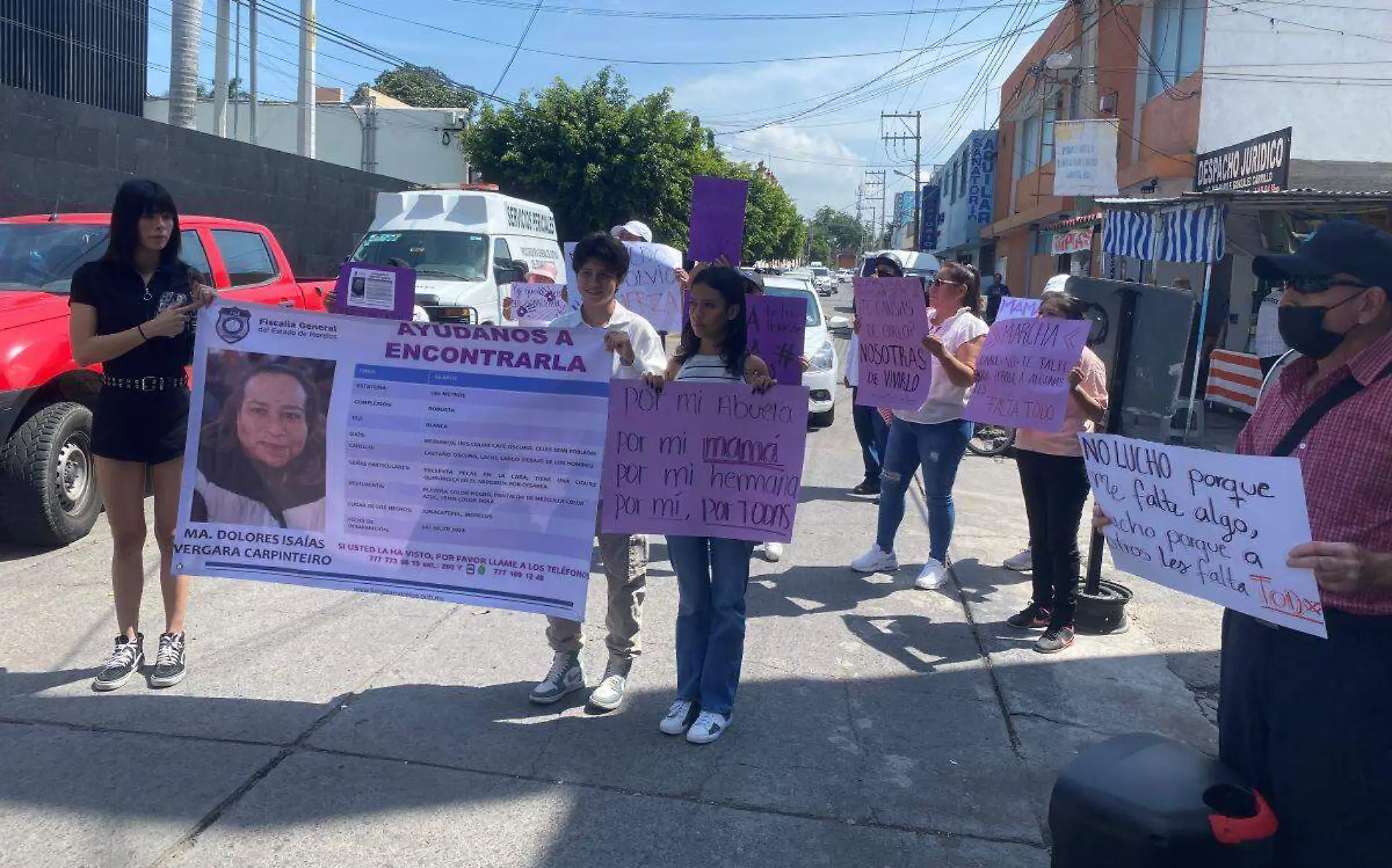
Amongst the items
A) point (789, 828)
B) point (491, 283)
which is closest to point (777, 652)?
point (789, 828)

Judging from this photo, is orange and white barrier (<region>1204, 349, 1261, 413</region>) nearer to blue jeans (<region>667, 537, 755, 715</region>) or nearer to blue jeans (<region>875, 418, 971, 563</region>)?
blue jeans (<region>875, 418, 971, 563</region>)

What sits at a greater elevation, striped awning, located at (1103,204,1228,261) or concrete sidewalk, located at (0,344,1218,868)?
striped awning, located at (1103,204,1228,261)

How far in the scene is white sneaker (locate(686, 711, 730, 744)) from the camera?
13.3 feet

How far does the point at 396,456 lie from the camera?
Answer: 13.1ft

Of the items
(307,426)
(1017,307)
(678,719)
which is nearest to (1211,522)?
(678,719)

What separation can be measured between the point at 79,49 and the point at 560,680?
64.4 ft

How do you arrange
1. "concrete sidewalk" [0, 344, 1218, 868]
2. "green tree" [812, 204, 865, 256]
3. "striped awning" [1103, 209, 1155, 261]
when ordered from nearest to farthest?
1. "concrete sidewalk" [0, 344, 1218, 868]
2. "striped awning" [1103, 209, 1155, 261]
3. "green tree" [812, 204, 865, 256]

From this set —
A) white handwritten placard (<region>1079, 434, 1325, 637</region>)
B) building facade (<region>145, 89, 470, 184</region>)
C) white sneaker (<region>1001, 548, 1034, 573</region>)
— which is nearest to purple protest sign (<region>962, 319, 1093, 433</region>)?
white sneaker (<region>1001, 548, 1034, 573</region>)

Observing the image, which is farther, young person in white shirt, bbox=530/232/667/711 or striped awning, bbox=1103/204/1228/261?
striped awning, bbox=1103/204/1228/261

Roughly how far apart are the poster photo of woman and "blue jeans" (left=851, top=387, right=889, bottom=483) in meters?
5.12

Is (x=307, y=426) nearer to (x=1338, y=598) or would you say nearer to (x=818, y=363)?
(x=1338, y=598)

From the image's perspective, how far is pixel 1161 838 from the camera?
7.38ft

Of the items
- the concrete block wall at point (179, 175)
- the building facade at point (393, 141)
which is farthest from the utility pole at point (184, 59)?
the building facade at point (393, 141)

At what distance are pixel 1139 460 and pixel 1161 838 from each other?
1005 millimetres
